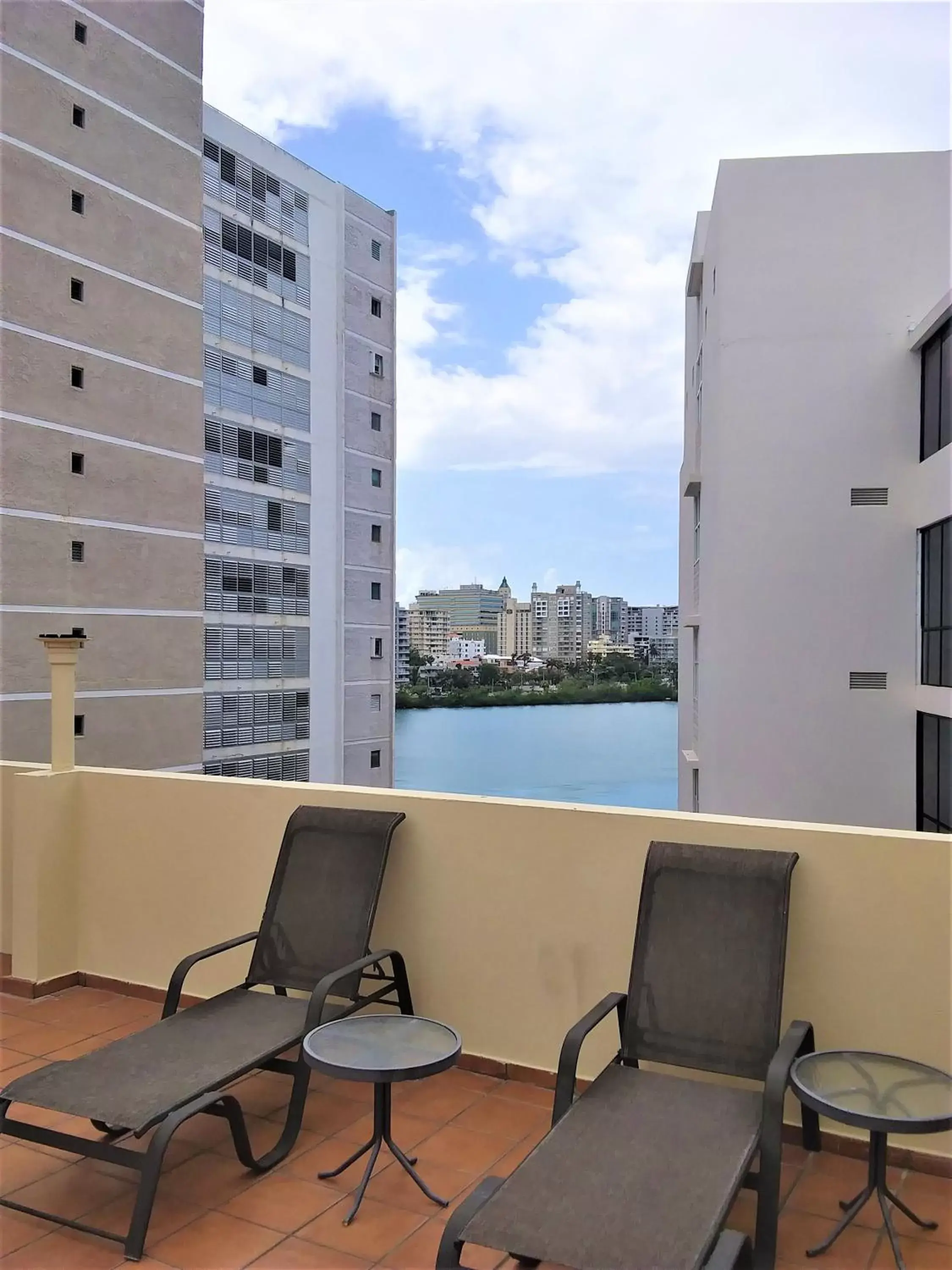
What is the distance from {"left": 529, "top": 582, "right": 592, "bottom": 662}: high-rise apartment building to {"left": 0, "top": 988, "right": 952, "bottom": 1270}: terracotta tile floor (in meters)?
39.9

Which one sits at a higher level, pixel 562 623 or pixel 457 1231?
pixel 562 623

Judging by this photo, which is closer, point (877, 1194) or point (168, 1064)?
point (877, 1194)

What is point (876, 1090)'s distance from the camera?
2758 mm

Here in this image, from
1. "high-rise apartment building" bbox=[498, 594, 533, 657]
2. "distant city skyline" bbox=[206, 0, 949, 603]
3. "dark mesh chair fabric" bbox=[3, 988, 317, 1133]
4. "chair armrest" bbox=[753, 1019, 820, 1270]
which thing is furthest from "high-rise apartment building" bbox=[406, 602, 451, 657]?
"chair armrest" bbox=[753, 1019, 820, 1270]

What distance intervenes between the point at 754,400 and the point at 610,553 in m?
33.8

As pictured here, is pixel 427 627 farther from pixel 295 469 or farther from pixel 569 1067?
pixel 569 1067

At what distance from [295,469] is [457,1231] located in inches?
1564

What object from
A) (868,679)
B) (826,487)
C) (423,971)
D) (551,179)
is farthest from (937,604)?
(551,179)

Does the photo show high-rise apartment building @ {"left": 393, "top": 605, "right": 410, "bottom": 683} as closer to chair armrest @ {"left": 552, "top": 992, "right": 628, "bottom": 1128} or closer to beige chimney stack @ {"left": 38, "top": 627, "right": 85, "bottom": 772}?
beige chimney stack @ {"left": 38, "top": 627, "right": 85, "bottom": 772}

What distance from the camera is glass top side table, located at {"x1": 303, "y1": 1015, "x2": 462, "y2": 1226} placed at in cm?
290

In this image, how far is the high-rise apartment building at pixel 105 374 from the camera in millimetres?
25453

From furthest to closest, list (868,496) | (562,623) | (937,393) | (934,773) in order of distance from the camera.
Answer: (562,623), (868,496), (937,393), (934,773)

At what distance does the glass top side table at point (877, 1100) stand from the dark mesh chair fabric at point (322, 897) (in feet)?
5.66

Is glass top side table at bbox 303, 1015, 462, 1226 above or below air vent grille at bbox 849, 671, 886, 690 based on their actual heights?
below
